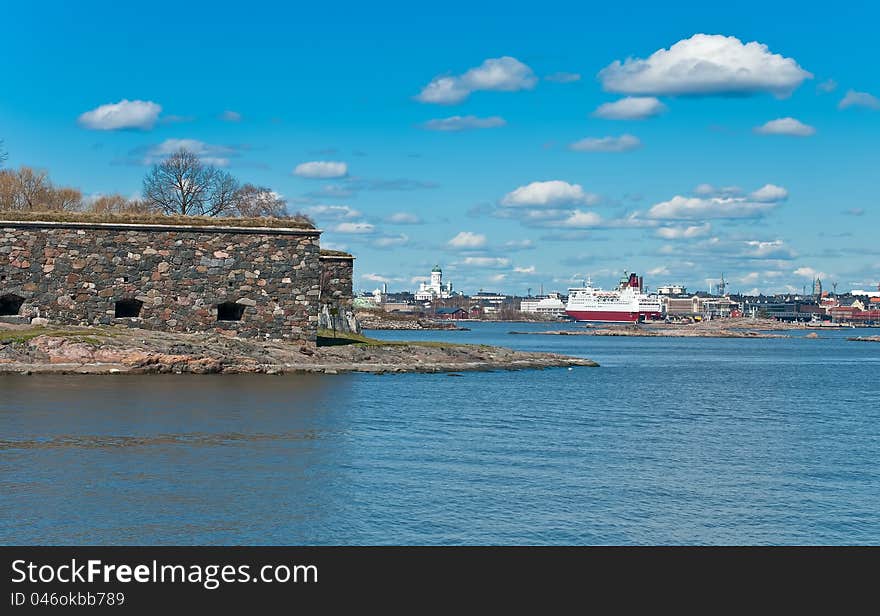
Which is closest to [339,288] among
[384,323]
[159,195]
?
[159,195]

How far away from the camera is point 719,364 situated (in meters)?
65.4

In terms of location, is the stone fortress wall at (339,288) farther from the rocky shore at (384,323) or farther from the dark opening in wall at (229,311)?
the rocky shore at (384,323)

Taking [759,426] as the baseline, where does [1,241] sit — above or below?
above

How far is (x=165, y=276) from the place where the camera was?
129ft

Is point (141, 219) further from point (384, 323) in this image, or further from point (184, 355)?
point (384, 323)

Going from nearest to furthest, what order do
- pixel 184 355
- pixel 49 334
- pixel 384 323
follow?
pixel 49 334 < pixel 184 355 < pixel 384 323

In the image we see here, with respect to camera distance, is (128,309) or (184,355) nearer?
(184,355)

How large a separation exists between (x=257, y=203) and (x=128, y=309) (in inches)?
1108

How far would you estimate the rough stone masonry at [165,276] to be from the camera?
38188 mm

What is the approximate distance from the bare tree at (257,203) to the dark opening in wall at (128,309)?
80.7 ft
